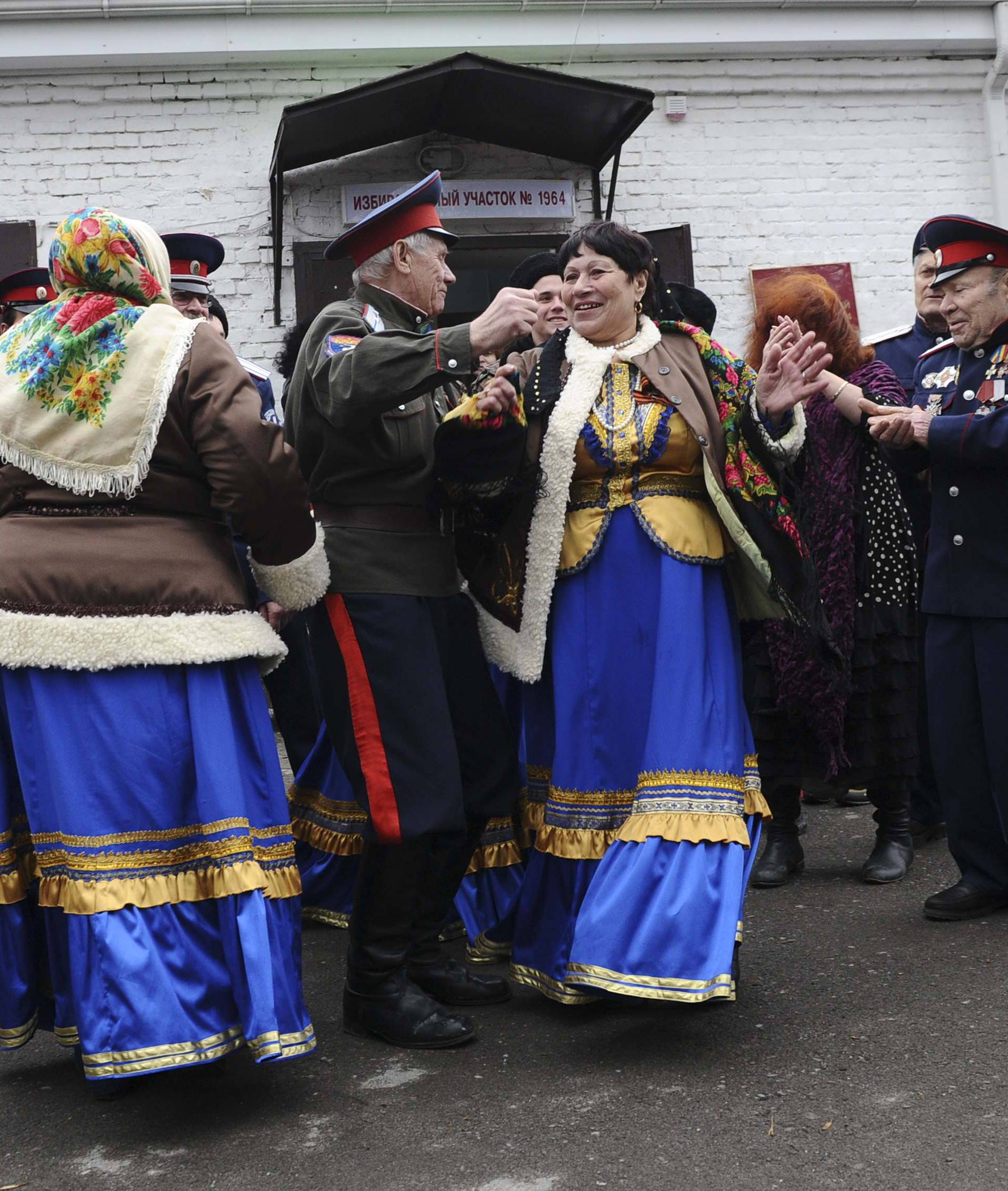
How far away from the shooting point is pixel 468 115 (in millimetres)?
7793

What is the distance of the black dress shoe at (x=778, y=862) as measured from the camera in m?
4.61

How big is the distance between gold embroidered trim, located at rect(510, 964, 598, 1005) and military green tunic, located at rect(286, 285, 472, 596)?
38.5 inches

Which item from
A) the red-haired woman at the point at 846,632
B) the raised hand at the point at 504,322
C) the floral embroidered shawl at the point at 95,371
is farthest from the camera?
the red-haired woman at the point at 846,632

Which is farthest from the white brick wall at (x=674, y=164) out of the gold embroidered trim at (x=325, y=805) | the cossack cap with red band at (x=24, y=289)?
the gold embroidered trim at (x=325, y=805)

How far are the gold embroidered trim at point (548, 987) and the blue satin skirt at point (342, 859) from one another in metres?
0.36

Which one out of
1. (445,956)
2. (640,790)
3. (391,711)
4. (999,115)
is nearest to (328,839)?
(445,956)

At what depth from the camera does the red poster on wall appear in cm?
836

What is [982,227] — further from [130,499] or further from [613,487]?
[130,499]

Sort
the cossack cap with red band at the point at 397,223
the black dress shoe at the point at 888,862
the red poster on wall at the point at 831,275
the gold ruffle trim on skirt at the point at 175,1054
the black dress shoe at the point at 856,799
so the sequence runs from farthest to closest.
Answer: the red poster on wall at the point at 831,275 < the black dress shoe at the point at 856,799 < the black dress shoe at the point at 888,862 < the cossack cap with red band at the point at 397,223 < the gold ruffle trim on skirt at the point at 175,1054

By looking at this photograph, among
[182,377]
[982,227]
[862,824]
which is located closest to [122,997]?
[182,377]

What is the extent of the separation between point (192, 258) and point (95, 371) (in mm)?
2536

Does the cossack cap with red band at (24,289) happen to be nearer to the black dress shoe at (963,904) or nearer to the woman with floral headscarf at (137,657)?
the woman with floral headscarf at (137,657)

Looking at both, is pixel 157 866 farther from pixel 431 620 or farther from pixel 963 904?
pixel 963 904

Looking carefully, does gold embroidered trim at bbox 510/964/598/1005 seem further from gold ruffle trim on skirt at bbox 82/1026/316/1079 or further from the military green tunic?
the military green tunic
